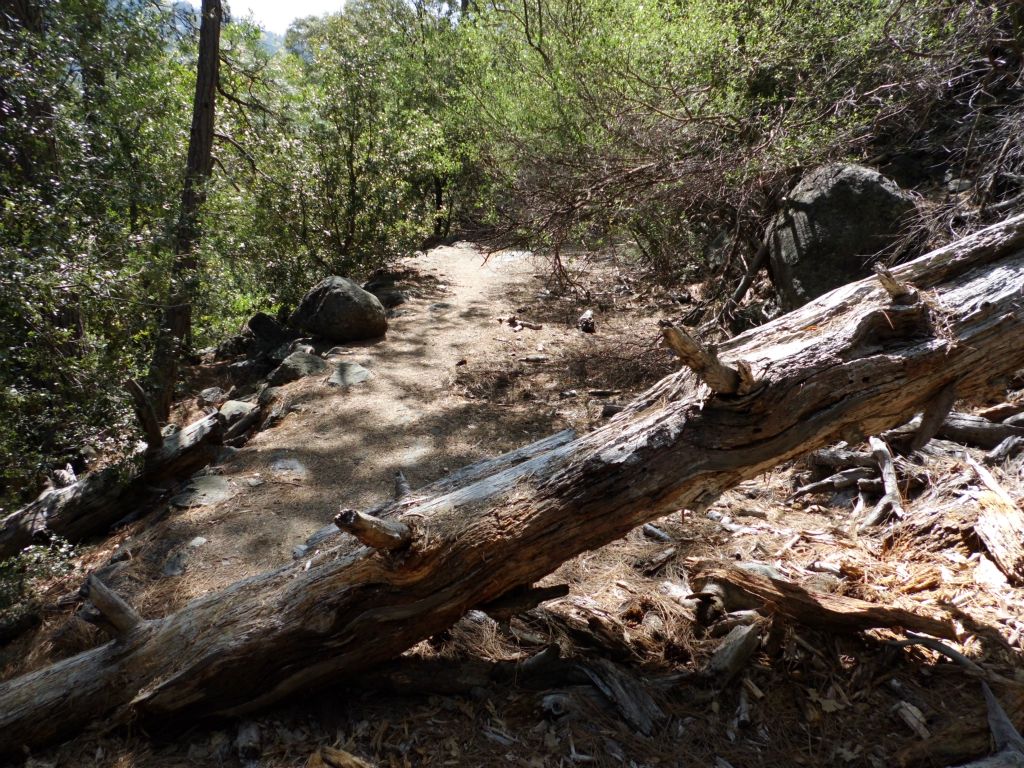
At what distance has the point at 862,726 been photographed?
273 centimetres

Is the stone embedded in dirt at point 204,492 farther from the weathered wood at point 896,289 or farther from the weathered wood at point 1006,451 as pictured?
the weathered wood at point 1006,451

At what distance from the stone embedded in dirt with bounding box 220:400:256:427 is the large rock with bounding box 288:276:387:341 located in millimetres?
2373

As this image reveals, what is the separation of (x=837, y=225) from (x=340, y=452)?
216 inches

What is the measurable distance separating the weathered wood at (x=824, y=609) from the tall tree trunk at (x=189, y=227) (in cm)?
530

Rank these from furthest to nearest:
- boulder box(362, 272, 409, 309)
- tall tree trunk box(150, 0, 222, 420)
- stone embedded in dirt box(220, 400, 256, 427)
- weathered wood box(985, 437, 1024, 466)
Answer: boulder box(362, 272, 409, 309) → stone embedded in dirt box(220, 400, 256, 427) → tall tree trunk box(150, 0, 222, 420) → weathered wood box(985, 437, 1024, 466)

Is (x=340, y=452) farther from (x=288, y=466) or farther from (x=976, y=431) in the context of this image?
(x=976, y=431)

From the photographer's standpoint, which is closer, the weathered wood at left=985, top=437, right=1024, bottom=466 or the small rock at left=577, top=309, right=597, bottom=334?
the weathered wood at left=985, top=437, right=1024, bottom=466

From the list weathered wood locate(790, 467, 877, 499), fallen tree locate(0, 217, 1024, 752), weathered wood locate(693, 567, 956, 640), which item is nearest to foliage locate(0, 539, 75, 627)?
fallen tree locate(0, 217, 1024, 752)

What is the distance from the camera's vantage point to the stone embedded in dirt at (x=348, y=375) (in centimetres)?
830

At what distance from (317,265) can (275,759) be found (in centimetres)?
1043

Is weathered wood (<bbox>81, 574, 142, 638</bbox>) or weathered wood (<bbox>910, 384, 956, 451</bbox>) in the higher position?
weathered wood (<bbox>910, 384, 956, 451</bbox>)

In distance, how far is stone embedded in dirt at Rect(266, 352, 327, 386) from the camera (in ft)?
28.4

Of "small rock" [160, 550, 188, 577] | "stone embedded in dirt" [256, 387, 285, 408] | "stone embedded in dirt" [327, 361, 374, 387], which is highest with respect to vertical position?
"stone embedded in dirt" [327, 361, 374, 387]

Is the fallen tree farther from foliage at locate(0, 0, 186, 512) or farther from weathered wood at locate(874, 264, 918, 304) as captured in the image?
foliage at locate(0, 0, 186, 512)
